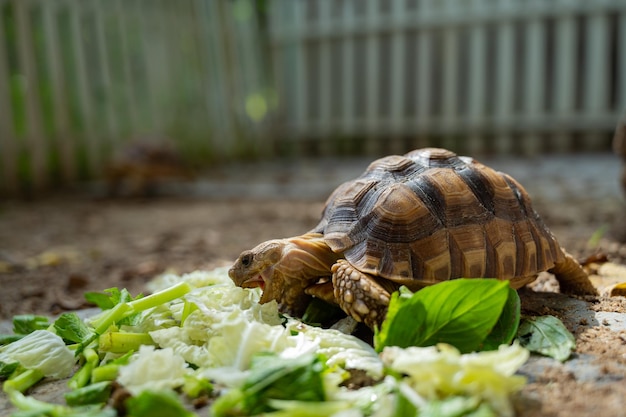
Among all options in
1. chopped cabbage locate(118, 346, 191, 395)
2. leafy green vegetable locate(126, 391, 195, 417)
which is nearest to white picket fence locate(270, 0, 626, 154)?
chopped cabbage locate(118, 346, 191, 395)

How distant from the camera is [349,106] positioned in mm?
11461

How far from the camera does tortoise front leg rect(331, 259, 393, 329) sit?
1998 mm

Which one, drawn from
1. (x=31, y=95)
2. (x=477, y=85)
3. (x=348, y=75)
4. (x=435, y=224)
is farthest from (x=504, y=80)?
(x=435, y=224)

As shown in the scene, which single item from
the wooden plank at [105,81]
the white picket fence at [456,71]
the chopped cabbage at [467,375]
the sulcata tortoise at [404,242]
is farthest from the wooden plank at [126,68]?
the chopped cabbage at [467,375]

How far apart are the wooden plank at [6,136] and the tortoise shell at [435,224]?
586 centimetres

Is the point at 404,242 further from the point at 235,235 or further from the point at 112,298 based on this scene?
the point at 235,235

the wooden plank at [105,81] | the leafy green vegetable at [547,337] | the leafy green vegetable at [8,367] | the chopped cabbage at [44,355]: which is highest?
the wooden plank at [105,81]

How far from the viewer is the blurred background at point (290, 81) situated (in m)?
7.80

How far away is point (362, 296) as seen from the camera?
201 centimetres

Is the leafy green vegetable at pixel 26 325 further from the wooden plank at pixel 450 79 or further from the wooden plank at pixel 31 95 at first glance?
the wooden plank at pixel 450 79

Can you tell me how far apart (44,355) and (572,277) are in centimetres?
198

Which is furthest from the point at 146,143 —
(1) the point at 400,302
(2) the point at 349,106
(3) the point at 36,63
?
(1) the point at 400,302

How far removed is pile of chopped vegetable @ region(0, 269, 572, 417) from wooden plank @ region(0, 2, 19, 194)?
5417 mm

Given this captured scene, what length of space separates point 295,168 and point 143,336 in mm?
8253
